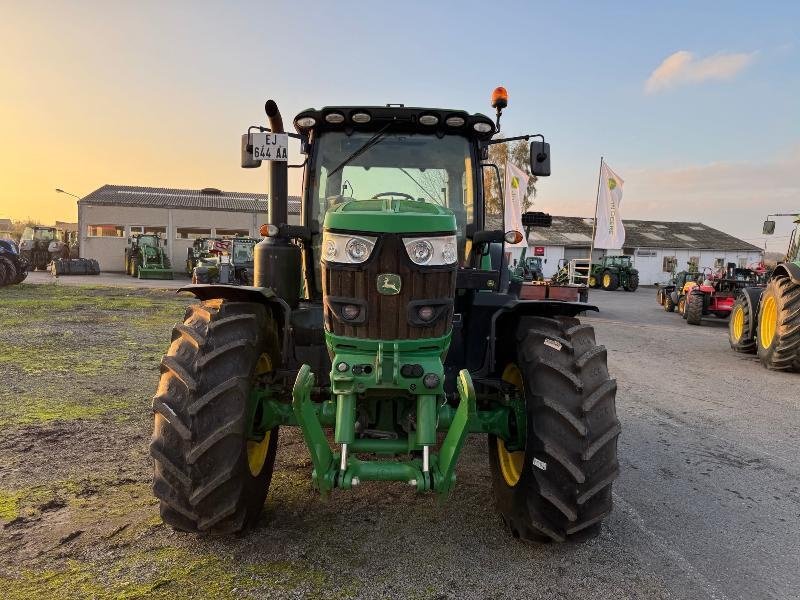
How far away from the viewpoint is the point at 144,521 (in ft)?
10.1

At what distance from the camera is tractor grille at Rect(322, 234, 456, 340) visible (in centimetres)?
272

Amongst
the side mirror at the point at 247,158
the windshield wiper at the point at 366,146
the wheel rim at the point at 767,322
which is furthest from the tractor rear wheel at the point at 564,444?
the wheel rim at the point at 767,322

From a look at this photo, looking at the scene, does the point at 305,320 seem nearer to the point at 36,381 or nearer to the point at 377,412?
the point at 377,412

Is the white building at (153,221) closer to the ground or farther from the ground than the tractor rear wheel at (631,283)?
farther from the ground

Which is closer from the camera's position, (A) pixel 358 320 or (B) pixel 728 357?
(A) pixel 358 320

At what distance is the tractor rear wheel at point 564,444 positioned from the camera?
2.74m

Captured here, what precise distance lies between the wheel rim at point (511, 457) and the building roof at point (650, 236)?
42.3 meters

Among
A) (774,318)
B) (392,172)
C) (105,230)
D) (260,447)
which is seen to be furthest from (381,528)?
(105,230)

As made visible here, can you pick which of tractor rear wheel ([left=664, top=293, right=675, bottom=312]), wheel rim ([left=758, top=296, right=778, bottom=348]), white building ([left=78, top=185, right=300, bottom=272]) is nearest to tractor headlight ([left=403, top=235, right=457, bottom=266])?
wheel rim ([left=758, top=296, right=778, bottom=348])

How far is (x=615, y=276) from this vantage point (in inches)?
1299

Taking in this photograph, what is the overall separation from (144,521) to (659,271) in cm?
4861

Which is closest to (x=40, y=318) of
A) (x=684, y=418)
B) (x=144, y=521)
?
(x=144, y=521)

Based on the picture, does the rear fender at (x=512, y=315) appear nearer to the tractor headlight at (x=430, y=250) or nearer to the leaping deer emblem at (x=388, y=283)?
the tractor headlight at (x=430, y=250)

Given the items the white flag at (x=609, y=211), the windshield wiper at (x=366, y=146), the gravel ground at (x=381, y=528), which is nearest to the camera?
the gravel ground at (x=381, y=528)
